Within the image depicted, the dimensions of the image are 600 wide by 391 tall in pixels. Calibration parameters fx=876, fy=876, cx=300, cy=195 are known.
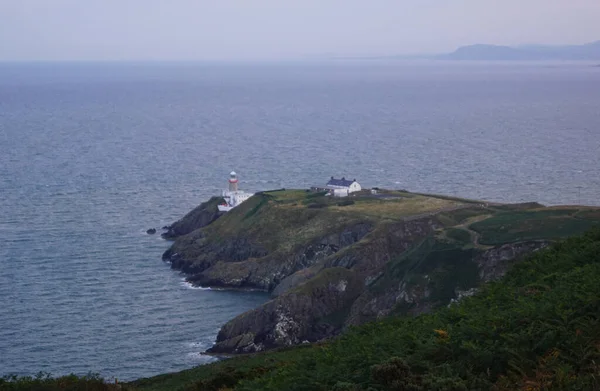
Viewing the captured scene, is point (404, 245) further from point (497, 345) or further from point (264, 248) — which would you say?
point (497, 345)

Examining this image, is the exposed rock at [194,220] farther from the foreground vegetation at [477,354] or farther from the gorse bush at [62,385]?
the gorse bush at [62,385]

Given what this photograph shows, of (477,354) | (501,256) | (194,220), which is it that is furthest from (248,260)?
(477,354)

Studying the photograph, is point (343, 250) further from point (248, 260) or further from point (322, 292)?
point (248, 260)

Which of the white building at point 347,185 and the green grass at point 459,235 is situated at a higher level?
the green grass at point 459,235

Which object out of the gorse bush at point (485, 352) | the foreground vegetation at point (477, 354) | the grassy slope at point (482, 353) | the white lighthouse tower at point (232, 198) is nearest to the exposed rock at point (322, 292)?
the white lighthouse tower at point (232, 198)

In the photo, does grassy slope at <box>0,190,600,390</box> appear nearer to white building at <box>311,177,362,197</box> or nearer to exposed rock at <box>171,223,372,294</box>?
exposed rock at <box>171,223,372,294</box>

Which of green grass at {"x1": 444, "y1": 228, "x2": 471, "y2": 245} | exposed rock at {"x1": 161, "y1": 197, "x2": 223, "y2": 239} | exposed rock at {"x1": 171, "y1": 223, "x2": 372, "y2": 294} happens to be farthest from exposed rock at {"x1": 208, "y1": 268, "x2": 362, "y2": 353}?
exposed rock at {"x1": 161, "y1": 197, "x2": 223, "y2": 239}

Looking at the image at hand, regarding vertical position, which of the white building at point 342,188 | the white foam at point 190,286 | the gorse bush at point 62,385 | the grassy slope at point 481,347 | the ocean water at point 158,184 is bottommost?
the white foam at point 190,286

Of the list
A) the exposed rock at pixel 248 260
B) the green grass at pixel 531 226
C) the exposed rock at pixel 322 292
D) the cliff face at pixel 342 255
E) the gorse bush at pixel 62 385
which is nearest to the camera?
the gorse bush at pixel 62 385
